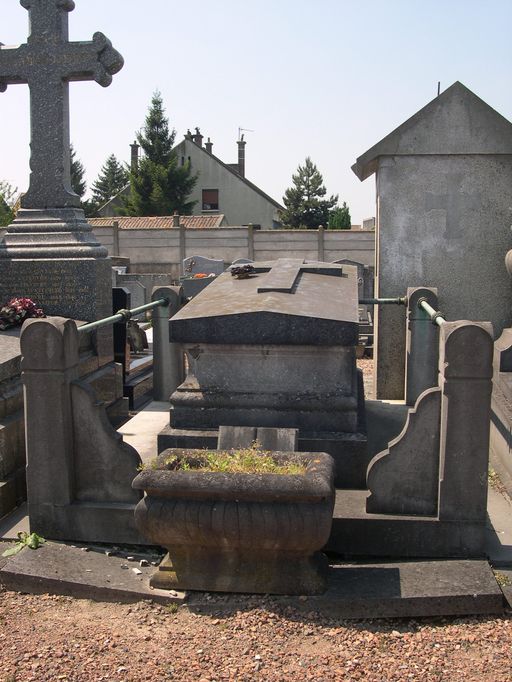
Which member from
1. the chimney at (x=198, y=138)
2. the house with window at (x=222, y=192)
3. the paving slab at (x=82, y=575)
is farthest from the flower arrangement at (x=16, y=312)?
the chimney at (x=198, y=138)

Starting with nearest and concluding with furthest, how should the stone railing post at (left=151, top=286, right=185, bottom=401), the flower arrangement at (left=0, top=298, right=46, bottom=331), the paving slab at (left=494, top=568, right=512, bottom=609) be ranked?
the paving slab at (left=494, top=568, right=512, bottom=609) < the flower arrangement at (left=0, top=298, right=46, bottom=331) < the stone railing post at (left=151, top=286, right=185, bottom=401)

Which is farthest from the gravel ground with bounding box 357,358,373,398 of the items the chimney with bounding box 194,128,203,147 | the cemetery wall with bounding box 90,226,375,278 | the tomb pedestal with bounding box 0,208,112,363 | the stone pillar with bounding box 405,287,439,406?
the chimney with bounding box 194,128,203,147

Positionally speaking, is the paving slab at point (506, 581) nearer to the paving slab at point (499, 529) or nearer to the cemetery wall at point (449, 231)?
the paving slab at point (499, 529)

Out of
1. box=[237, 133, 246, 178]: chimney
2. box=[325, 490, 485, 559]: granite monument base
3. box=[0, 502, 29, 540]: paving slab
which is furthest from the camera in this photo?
box=[237, 133, 246, 178]: chimney

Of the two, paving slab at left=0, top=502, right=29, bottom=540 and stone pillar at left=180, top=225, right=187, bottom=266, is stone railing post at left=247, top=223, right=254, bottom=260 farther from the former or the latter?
paving slab at left=0, top=502, right=29, bottom=540

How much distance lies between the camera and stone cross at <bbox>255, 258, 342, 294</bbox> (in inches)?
186

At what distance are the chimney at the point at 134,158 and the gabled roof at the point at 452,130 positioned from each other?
43.4 metres

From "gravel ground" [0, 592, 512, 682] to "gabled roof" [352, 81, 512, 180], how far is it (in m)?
→ 5.06

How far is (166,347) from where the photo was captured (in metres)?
6.67

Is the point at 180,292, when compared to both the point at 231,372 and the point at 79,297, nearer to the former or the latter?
the point at 79,297

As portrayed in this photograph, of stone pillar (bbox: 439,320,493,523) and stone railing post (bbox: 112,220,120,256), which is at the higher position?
stone railing post (bbox: 112,220,120,256)

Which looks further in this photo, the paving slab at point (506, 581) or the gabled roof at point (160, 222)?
the gabled roof at point (160, 222)

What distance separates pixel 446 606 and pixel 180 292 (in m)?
4.18

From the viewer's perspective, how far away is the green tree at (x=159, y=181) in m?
48.1
